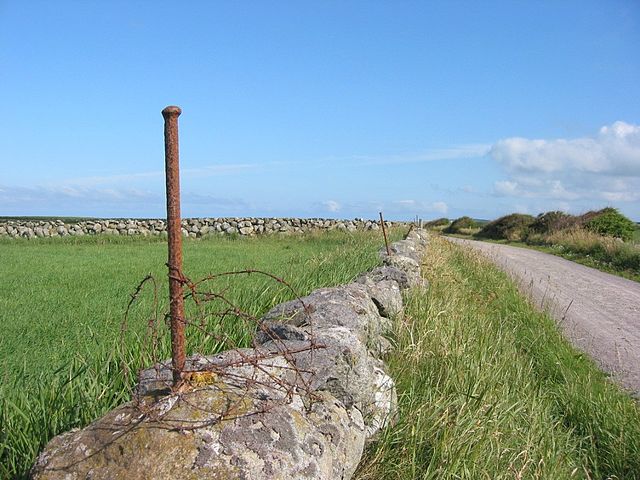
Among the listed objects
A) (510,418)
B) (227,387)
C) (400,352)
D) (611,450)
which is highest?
(227,387)

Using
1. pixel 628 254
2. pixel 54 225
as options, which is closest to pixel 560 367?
pixel 628 254

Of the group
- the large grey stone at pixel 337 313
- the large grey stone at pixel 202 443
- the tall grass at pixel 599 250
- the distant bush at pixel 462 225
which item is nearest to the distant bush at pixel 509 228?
the distant bush at pixel 462 225

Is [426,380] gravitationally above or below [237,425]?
below

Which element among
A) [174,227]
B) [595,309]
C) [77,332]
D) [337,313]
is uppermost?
[174,227]

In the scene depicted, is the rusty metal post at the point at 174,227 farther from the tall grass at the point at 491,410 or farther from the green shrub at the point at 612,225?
the green shrub at the point at 612,225

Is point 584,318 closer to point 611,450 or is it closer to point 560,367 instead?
point 560,367

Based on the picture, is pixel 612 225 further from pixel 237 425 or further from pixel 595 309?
pixel 237 425

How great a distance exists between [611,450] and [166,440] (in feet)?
15.0

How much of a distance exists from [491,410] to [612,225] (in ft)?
81.6

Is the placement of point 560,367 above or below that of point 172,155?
below

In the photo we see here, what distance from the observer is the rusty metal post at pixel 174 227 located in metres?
2.60

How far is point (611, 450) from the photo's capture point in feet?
17.6

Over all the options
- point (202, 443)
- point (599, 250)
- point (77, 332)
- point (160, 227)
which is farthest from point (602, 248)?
point (202, 443)

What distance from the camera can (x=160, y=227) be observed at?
2470 centimetres
